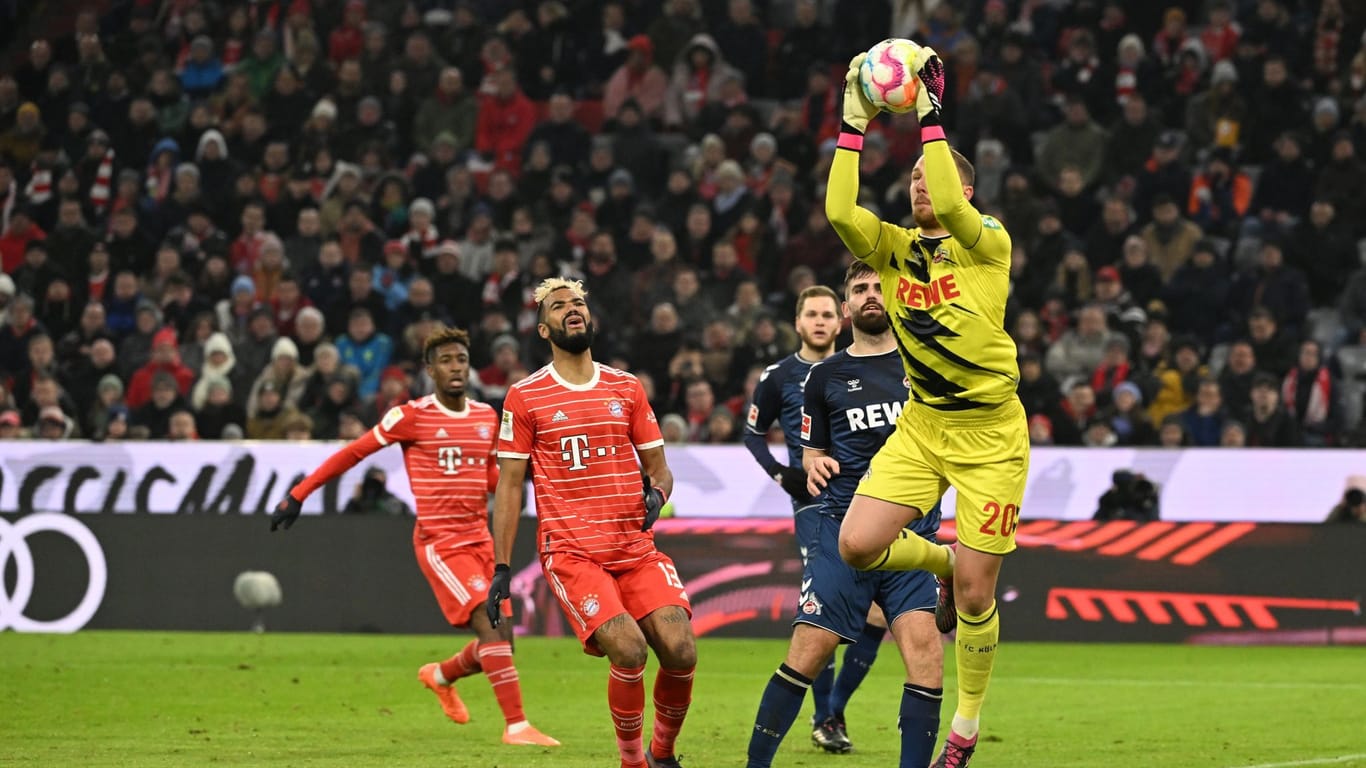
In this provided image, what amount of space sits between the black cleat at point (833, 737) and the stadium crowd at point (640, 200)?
8.25 m

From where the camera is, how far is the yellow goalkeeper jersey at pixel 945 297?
8.01 metres

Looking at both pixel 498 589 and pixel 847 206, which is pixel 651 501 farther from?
pixel 847 206

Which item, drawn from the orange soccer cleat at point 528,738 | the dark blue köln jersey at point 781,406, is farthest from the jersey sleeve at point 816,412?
the orange soccer cleat at point 528,738

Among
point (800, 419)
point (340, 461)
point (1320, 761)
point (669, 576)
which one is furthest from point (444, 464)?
point (1320, 761)

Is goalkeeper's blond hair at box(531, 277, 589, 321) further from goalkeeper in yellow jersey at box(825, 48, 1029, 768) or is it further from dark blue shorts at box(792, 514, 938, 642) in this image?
dark blue shorts at box(792, 514, 938, 642)

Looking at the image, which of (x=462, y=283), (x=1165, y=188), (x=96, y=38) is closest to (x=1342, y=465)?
(x=1165, y=188)

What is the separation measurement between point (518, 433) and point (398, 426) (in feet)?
10.8

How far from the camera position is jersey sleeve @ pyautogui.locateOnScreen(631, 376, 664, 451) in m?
8.98

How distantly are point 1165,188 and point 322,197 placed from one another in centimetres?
1013

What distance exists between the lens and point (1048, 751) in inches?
406

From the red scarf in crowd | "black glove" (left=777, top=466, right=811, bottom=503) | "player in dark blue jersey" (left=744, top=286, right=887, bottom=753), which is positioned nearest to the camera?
"black glove" (left=777, top=466, right=811, bottom=503)

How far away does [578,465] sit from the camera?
8.80 m

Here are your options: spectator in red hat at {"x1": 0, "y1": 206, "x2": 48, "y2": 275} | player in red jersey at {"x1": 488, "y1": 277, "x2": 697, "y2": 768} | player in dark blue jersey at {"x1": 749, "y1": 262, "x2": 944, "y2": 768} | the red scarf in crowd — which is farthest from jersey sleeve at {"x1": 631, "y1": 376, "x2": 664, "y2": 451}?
spectator in red hat at {"x1": 0, "y1": 206, "x2": 48, "y2": 275}

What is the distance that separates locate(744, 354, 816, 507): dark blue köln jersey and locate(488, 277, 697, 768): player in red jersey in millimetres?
1479
